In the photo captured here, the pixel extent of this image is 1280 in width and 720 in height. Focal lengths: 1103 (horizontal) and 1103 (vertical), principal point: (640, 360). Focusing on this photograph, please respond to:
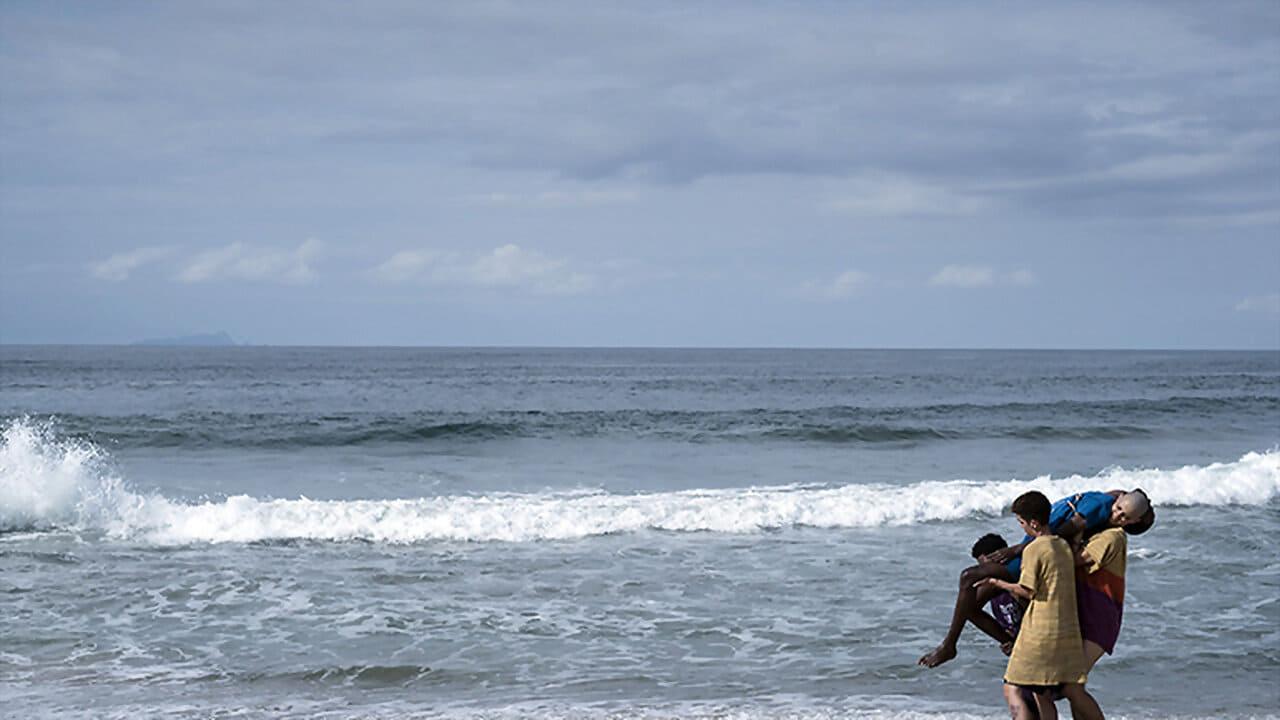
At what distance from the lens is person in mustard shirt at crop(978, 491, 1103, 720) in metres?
5.04

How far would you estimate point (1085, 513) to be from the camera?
514cm

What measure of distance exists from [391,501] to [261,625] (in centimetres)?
781

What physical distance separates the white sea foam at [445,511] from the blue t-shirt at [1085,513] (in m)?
10.3

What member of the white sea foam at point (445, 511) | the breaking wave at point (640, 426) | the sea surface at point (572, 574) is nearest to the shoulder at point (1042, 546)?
the sea surface at point (572, 574)

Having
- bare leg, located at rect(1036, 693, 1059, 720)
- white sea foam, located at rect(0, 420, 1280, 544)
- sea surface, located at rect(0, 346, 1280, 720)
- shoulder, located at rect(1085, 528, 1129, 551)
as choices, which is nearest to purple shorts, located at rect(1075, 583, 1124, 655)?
shoulder, located at rect(1085, 528, 1129, 551)

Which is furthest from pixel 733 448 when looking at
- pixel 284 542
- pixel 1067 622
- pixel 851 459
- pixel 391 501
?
→ pixel 1067 622

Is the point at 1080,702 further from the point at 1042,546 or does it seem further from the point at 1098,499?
the point at 1098,499

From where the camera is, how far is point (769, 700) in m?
8.09

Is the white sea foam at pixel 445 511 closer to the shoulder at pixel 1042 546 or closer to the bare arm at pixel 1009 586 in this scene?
the bare arm at pixel 1009 586

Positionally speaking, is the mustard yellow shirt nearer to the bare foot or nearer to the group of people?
the group of people

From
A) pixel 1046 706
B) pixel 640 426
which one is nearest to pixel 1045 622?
pixel 1046 706

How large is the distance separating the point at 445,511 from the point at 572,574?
4.55 m

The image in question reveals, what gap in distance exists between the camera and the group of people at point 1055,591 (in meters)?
5.04

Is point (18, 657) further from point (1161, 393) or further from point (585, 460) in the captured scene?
point (1161, 393)
